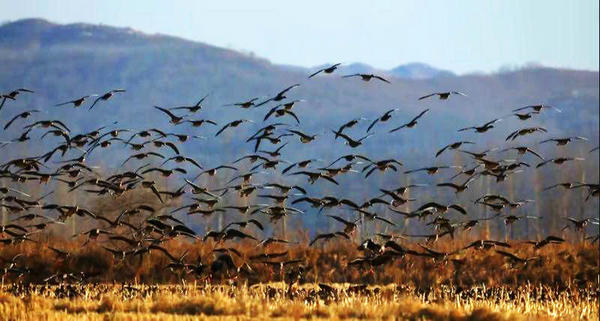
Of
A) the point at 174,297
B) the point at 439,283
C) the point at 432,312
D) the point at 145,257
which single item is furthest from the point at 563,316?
the point at 145,257

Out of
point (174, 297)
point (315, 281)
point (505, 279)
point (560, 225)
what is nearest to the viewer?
point (174, 297)

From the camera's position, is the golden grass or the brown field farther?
the brown field

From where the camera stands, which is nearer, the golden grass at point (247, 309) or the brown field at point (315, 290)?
the golden grass at point (247, 309)

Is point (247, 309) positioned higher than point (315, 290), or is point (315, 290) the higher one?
point (315, 290)

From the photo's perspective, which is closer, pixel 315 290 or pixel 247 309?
pixel 247 309

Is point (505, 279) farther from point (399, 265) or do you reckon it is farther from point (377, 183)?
point (377, 183)

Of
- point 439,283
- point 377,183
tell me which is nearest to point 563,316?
point 439,283

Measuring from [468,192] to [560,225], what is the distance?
2215 centimetres

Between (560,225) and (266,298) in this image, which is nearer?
(266,298)

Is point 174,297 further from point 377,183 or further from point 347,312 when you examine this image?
point 377,183

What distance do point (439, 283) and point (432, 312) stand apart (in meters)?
12.9

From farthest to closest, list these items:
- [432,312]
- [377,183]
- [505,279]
→ 1. [377,183]
2. [505,279]
3. [432,312]

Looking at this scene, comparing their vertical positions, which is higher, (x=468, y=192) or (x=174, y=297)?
(x=468, y=192)

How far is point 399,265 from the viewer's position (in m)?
34.2
